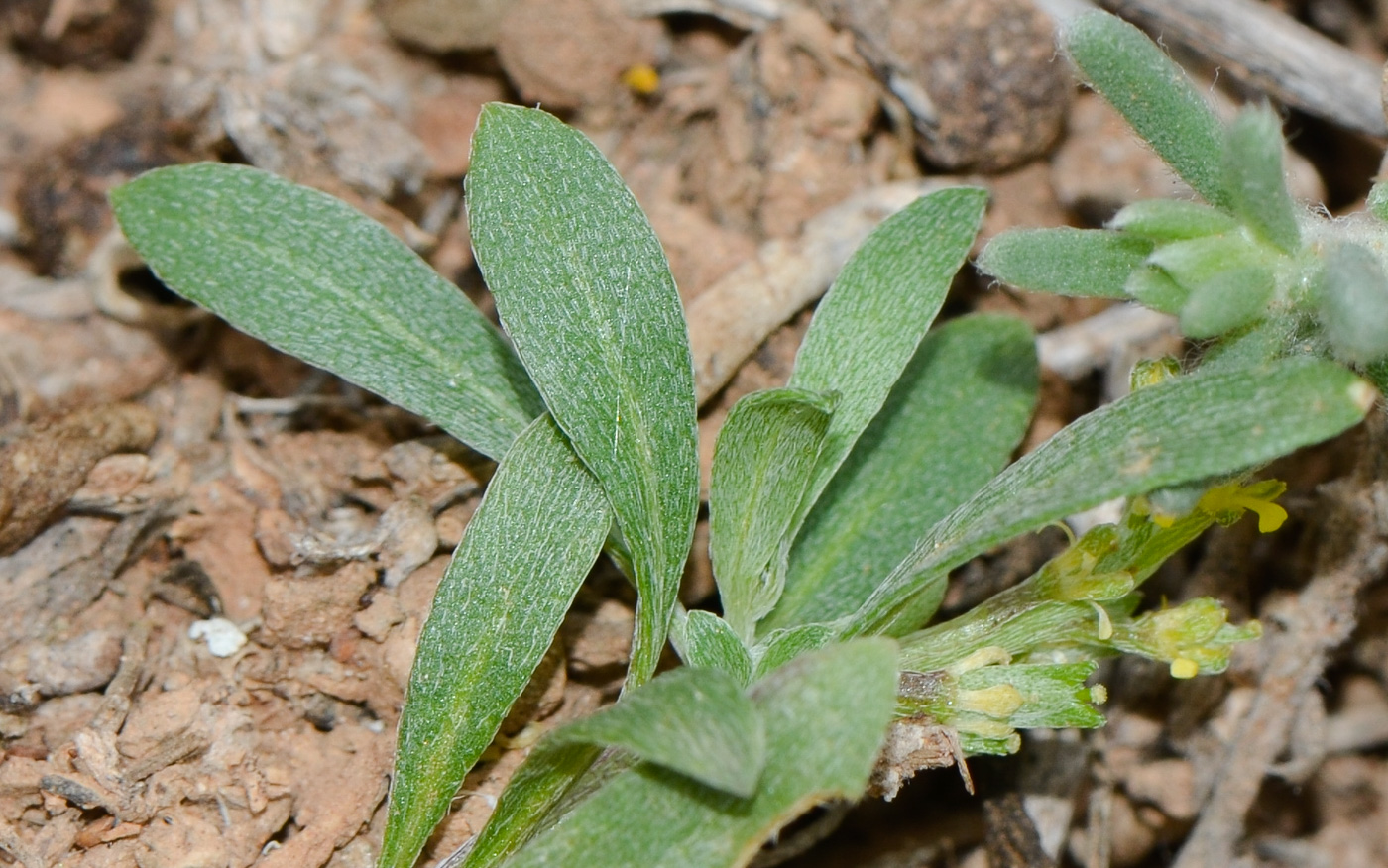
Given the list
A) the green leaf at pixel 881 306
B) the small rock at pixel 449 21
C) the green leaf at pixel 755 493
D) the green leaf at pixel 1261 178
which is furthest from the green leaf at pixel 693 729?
the small rock at pixel 449 21

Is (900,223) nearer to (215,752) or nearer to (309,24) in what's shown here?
(215,752)

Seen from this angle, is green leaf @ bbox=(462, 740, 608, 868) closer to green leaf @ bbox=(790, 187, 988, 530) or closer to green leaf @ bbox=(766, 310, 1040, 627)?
green leaf @ bbox=(766, 310, 1040, 627)

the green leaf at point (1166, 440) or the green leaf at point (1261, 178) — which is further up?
the green leaf at point (1261, 178)

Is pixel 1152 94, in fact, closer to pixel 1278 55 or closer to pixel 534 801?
pixel 1278 55

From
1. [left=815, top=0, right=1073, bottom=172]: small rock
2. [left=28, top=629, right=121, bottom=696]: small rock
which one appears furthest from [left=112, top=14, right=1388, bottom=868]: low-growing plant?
[left=815, top=0, right=1073, bottom=172]: small rock

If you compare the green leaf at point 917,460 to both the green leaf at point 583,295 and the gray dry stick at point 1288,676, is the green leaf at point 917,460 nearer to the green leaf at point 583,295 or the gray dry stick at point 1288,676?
the green leaf at point 583,295

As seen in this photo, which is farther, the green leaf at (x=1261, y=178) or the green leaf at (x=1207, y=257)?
the green leaf at (x=1207, y=257)
